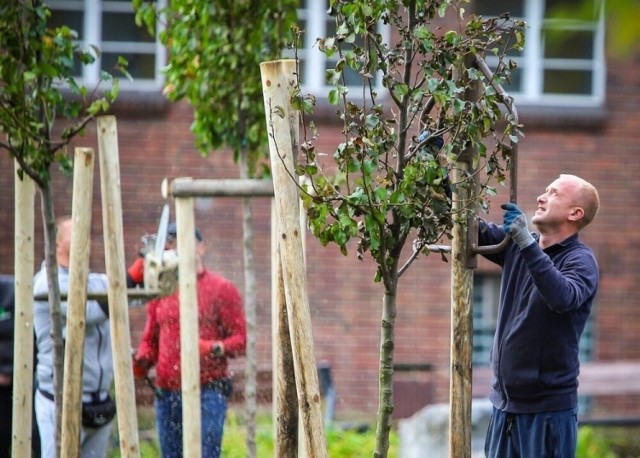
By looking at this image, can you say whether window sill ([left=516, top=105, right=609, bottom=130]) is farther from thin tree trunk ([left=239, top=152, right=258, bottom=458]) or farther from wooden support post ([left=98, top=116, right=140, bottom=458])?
wooden support post ([left=98, top=116, right=140, bottom=458])

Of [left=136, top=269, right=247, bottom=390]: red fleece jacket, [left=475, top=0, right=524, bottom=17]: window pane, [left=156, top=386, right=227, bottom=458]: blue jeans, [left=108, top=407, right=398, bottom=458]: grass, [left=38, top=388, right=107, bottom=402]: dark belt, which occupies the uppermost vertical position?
[left=475, top=0, right=524, bottom=17]: window pane

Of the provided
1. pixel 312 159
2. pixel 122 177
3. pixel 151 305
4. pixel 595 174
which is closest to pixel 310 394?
pixel 312 159

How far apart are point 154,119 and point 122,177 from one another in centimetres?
63

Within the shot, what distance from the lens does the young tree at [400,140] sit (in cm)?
400

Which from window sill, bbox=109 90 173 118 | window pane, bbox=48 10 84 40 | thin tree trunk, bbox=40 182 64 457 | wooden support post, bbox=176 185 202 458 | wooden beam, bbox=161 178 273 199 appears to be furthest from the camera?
window pane, bbox=48 10 84 40

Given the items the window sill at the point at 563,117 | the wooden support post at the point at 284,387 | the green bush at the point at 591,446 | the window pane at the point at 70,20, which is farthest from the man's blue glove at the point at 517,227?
the window pane at the point at 70,20

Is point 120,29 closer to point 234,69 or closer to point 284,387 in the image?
point 234,69

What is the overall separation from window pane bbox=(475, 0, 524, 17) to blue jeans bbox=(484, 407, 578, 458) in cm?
753

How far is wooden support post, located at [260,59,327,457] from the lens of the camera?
4230 millimetres

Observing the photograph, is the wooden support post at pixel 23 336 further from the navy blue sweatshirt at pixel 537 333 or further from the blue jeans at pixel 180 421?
the navy blue sweatshirt at pixel 537 333

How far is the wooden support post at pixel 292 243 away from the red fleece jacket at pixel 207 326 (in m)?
2.45

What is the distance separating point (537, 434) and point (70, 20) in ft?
26.3

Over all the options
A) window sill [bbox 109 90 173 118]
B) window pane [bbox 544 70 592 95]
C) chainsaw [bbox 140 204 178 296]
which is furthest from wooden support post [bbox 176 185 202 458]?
window pane [bbox 544 70 592 95]

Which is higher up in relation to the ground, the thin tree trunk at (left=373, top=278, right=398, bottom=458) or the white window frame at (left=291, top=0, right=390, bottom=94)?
the white window frame at (left=291, top=0, right=390, bottom=94)
